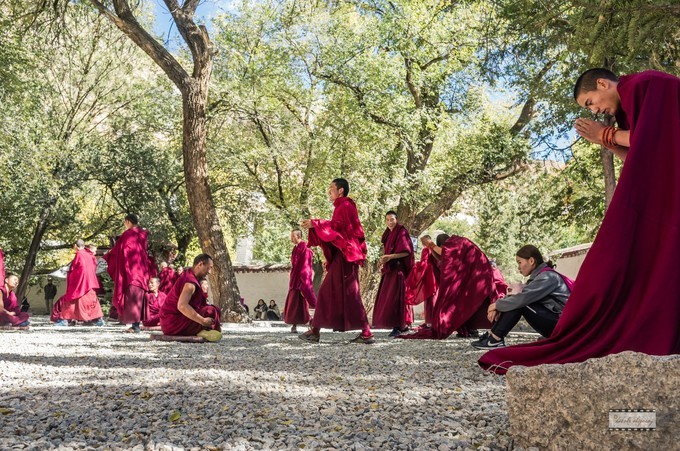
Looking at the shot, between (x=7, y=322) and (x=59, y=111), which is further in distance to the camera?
(x=59, y=111)

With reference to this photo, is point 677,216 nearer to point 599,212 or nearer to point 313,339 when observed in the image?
point 313,339

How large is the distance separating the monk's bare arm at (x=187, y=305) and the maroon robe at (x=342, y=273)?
4.69ft

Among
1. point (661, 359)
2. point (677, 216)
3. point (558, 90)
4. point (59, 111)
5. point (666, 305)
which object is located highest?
point (59, 111)

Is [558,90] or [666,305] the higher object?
[558,90]

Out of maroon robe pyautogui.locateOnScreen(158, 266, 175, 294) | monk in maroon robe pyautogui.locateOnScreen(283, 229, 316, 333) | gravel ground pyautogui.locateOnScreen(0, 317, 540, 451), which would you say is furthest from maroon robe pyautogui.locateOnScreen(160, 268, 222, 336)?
maroon robe pyautogui.locateOnScreen(158, 266, 175, 294)

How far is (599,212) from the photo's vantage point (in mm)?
15234

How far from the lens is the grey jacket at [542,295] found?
616cm

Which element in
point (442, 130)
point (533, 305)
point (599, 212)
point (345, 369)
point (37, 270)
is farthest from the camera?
point (37, 270)

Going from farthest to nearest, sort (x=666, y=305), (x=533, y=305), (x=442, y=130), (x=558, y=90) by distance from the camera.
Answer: (x=442, y=130) < (x=558, y=90) < (x=533, y=305) < (x=666, y=305)

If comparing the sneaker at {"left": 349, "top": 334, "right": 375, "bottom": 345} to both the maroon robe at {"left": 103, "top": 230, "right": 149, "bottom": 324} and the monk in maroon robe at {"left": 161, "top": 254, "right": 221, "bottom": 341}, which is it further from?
the maroon robe at {"left": 103, "top": 230, "right": 149, "bottom": 324}

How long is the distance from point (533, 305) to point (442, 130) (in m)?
12.6

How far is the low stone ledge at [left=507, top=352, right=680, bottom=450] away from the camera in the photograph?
238 centimetres

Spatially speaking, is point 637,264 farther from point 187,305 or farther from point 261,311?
point 261,311

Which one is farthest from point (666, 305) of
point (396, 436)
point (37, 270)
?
point (37, 270)
